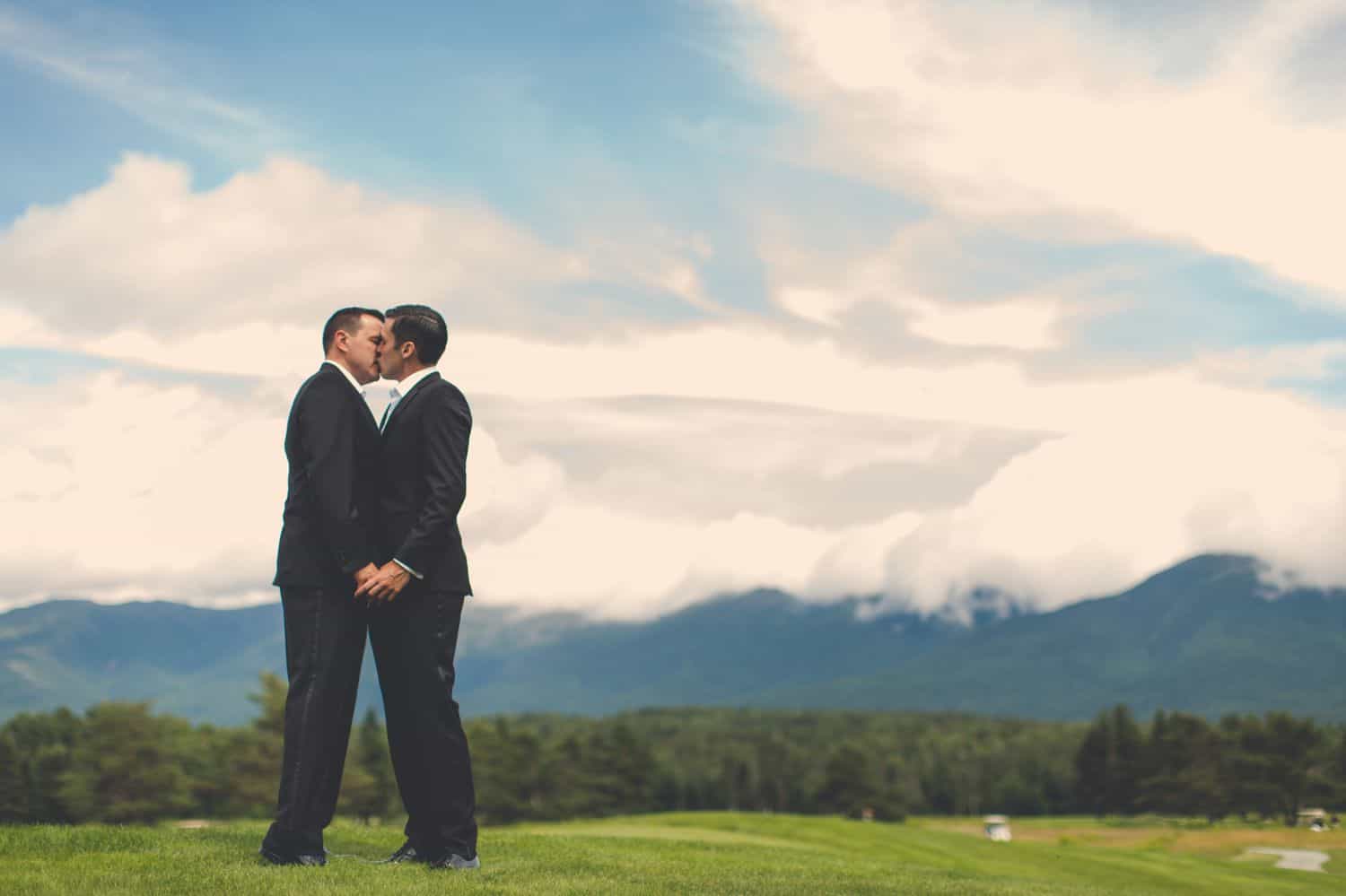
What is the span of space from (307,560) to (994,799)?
146192mm

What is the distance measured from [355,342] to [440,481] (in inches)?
59.6

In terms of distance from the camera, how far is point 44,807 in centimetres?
9606

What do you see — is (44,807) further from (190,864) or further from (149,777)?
(190,864)

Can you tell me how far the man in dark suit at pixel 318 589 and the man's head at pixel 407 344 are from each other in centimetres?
48

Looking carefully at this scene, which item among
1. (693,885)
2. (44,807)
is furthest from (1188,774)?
(693,885)

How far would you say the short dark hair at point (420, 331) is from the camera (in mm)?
11508

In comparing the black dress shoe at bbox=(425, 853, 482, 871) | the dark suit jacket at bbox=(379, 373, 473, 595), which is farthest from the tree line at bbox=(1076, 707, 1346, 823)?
the dark suit jacket at bbox=(379, 373, 473, 595)

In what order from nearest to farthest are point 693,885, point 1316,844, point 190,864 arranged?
point 190,864
point 693,885
point 1316,844

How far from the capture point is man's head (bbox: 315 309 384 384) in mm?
11359

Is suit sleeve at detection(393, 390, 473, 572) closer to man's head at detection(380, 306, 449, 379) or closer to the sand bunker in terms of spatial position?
man's head at detection(380, 306, 449, 379)

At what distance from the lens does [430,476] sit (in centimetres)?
1109

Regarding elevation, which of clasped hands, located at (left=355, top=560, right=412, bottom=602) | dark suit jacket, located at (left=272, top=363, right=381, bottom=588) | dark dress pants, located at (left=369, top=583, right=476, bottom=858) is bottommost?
dark dress pants, located at (left=369, top=583, right=476, bottom=858)

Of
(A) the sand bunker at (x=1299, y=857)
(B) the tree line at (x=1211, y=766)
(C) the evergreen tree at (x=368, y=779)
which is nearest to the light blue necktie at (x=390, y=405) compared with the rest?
(A) the sand bunker at (x=1299, y=857)

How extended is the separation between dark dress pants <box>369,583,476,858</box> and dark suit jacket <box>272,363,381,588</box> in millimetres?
586
